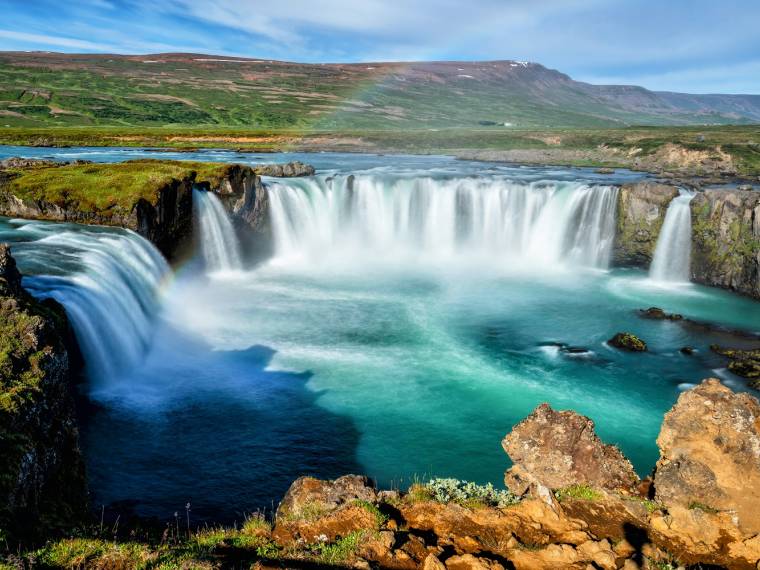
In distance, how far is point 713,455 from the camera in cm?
1172

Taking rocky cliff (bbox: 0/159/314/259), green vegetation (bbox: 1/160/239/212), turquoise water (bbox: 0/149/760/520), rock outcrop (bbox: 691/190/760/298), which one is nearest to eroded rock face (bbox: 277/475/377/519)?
turquoise water (bbox: 0/149/760/520)

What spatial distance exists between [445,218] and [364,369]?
94.5 ft

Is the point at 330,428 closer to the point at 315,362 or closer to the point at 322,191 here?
the point at 315,362

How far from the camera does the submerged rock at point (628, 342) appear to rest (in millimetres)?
28578

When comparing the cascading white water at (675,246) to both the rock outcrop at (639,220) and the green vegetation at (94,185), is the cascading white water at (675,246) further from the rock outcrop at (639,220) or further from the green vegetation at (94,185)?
the green vegetation at (94,185)

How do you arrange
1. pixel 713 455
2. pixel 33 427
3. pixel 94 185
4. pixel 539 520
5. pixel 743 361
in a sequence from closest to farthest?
pixel 539 520, pixel 713 455, pixel 33 427, pixel 743 361, pixel 94 185

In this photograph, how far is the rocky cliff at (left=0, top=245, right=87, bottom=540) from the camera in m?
9.80

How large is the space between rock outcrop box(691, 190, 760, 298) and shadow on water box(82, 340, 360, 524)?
3382 centimetres

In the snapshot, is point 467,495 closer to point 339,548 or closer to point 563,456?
point 563,456

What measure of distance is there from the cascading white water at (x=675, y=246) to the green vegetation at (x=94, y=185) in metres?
38.4

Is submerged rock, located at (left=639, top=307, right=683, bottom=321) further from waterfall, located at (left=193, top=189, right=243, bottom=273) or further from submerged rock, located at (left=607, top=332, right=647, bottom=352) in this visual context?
waterfall, located at (left=193, top=189, right=243, bottom=273)

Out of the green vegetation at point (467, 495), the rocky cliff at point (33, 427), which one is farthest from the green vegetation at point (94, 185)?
the green vegetation at point (467, 495)

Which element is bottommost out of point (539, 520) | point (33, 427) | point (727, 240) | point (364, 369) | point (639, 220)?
point (364, 369)

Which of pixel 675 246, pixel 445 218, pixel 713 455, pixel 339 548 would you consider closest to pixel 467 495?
pixel 339 548
